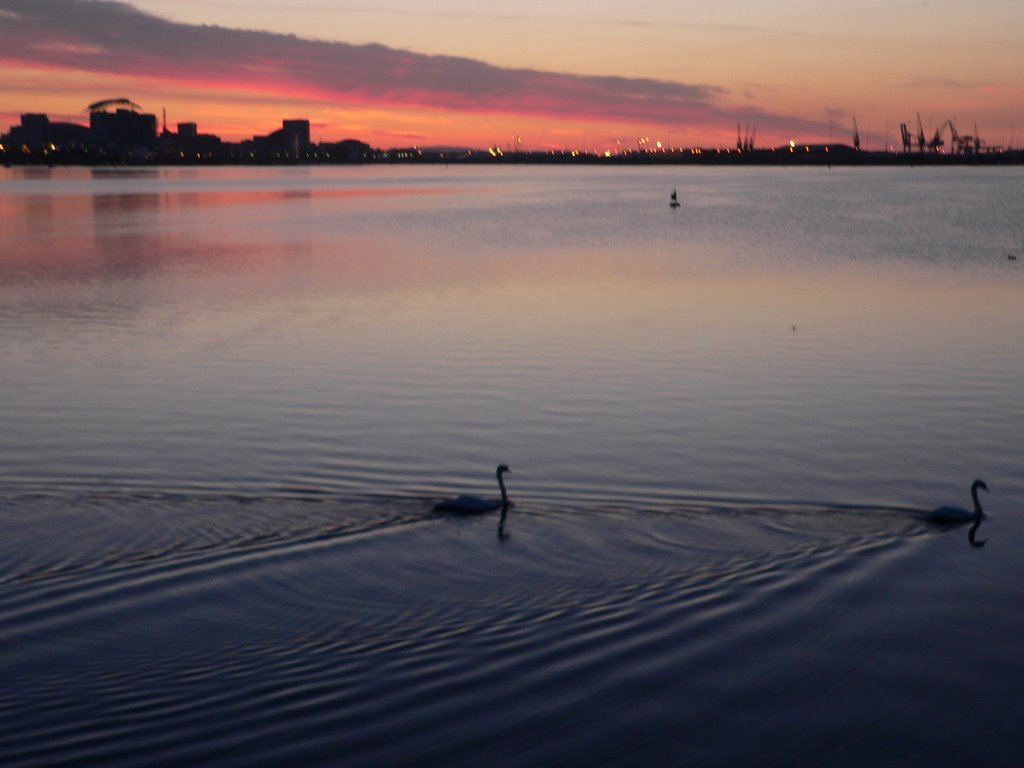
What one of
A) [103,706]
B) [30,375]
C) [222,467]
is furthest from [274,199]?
[103,706]

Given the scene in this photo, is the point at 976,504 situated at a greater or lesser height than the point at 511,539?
greater

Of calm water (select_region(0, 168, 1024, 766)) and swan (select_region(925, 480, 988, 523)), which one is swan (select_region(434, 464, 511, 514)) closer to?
calm water (select_region(0, 168, 1024, 766))

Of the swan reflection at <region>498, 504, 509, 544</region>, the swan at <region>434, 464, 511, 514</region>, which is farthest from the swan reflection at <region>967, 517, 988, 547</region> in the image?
the swan at <region>434, 464, 511, 514</region>

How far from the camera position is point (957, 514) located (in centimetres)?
1291

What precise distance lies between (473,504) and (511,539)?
79 centimetres

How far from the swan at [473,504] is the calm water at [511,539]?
179 millimetres

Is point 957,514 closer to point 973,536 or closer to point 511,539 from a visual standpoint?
point 973,536

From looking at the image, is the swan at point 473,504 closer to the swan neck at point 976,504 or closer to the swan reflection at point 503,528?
the swan reflection at point 503,528

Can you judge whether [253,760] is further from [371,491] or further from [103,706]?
[371,491]

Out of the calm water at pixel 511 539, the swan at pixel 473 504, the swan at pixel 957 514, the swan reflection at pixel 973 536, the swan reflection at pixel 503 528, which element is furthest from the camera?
the swan at pixel 473 504

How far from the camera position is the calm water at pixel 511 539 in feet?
28.0

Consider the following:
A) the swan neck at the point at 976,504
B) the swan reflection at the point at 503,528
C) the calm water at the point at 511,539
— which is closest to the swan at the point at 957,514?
the swan neck at the point at 976,504

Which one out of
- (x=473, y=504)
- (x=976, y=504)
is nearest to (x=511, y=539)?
(x=473, y=504)

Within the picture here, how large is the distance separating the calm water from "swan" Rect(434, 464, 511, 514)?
179 mm
